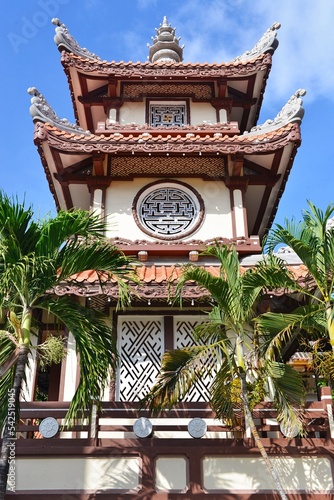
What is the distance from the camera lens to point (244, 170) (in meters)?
13.5

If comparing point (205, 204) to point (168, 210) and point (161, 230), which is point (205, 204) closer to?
point (168, 210)

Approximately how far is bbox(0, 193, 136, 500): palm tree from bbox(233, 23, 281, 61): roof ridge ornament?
9.33 m

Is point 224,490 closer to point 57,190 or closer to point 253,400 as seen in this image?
point 253,400

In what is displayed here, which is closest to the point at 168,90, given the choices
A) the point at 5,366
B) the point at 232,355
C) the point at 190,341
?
the point at 190,341

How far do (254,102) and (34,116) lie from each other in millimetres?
6357

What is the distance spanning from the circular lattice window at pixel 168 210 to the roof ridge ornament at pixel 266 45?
15.2 feet

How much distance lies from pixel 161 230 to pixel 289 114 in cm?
385

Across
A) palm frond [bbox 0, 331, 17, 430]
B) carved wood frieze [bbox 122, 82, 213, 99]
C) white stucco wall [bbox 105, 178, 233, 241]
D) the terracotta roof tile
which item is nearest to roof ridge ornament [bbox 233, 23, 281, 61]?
carved wood frieze [bbox 122, 82, 213, 99]

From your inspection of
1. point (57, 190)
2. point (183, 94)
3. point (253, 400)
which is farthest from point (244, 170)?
point (253, 400)

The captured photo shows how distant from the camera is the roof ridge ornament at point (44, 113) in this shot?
499 inches

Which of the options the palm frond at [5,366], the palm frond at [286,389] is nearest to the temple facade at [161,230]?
the palm frond at [286,389]

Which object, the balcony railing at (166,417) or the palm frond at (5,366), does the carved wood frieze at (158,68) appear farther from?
the palm frond at (5,366)

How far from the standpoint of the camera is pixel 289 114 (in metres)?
12.9

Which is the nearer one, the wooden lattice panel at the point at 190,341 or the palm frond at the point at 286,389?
the palm frond at the point at 286,389
